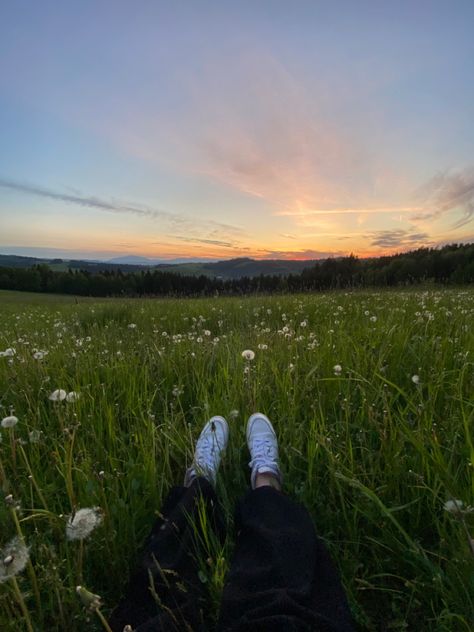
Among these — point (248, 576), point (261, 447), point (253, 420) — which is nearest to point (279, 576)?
point (248, 576)

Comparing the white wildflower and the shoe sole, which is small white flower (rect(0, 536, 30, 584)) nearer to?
the white wildflower

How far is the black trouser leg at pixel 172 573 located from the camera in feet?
4.18

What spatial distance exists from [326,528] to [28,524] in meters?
1.55

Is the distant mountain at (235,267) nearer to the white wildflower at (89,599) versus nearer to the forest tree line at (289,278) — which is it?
the forest tree line at (289,278)

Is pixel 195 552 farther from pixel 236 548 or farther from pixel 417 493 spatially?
pixel 417 493

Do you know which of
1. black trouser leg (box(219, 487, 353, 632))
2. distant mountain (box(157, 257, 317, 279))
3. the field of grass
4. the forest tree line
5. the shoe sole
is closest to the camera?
black trouser leg (box(219, 487, 353, 632))

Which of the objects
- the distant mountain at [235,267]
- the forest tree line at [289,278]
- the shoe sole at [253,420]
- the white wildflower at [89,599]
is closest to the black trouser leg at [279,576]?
the shoe sole at [253,420]

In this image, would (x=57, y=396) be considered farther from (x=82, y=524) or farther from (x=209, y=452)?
(x=82, y=524)

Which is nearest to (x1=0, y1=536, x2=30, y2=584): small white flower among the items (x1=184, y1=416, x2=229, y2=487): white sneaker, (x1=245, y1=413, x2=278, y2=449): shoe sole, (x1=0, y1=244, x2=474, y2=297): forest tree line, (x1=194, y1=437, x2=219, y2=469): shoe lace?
(x1=184, y1=416, x2=229, y2=487): white sneaker

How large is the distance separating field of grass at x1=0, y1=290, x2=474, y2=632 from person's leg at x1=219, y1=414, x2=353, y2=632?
11 centimetres

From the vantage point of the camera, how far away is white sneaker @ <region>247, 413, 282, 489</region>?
6.55ft

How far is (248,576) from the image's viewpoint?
4.51ft

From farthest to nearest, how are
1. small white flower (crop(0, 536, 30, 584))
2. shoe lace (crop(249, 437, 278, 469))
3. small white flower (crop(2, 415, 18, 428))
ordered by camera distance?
shoe lace (crop(249, 437, 278, 469)), small white flower (crop(2, 415, 18, 428)), small white flower (crop(0, 536, 30, 584))

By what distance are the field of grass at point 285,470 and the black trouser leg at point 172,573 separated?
0.10 m
